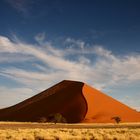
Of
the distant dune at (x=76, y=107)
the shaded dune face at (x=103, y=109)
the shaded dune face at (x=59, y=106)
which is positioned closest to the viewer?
the shaded dune face at (x=103, y=109)

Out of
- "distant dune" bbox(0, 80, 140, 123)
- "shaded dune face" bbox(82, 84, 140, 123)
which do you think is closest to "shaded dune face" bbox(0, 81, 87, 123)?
"distant dune" bbox(0, 80, 140, 123)

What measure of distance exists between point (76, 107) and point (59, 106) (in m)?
6.13

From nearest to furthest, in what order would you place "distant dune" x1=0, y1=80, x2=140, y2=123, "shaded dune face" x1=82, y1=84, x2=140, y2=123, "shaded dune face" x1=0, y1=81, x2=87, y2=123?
1. "shaded dune face" x1=82, y1=84, x2=140, y2=123
2. "distant dune" x1=0, y1=80, x2=140, y2=123
3. "shaded dune face" x1=0, y1=81, x2=87, y2=123

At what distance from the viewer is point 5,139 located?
28016 mm

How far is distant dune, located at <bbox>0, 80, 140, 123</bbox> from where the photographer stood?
101 m

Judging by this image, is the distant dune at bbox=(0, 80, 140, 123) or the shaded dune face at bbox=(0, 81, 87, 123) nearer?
the distant dune at bbox=(0, 80, 140, 123)

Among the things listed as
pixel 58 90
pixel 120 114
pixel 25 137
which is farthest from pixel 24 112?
A: pixel 25 137

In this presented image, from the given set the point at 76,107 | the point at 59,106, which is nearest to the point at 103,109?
the point at 76,107

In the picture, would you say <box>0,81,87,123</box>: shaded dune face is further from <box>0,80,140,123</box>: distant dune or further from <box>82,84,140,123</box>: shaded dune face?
<box>82,84,140,123</box>: shaded dune face

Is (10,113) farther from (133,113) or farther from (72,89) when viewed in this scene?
(133,113)

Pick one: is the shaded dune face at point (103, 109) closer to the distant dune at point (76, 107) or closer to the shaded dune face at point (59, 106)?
the distant dune at point (76, 107)

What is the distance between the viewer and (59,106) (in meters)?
107

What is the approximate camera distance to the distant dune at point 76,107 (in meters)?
101

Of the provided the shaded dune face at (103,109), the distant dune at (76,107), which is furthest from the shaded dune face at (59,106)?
the shaded dune face at (103,109)
